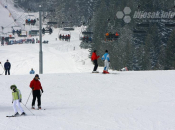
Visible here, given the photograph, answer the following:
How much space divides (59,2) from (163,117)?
9960cm

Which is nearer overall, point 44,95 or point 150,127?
point 150,127

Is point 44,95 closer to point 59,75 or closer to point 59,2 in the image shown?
point 59,75

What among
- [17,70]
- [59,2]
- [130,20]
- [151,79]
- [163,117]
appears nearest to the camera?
[163,117]

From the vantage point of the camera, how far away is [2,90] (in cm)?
1920

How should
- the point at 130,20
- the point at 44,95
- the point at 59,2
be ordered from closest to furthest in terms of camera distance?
the point at 44,95, the point at 130,20, the point at 59,2

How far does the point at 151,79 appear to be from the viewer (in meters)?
21.6

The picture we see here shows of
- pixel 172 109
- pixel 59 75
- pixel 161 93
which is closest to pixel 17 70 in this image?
pixel 59 75

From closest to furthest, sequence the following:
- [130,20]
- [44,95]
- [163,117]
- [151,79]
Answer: [163,117] → [44,95] → [151,79] → [130,20]

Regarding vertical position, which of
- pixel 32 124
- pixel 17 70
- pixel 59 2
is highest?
pixel 59 2

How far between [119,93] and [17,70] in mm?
28319

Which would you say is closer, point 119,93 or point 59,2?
point 119,93

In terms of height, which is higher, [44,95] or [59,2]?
[59,2]

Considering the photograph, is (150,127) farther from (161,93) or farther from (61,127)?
(161,93)

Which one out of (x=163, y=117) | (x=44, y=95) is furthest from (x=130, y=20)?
(x=163, y=117)
